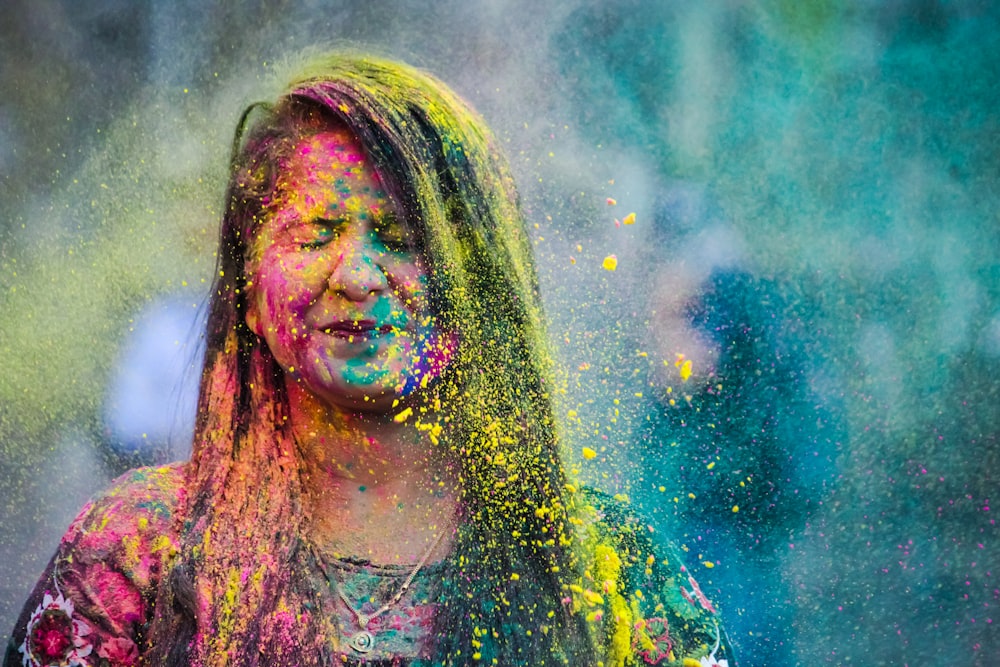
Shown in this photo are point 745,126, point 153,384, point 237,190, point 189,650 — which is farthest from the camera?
point 745,126

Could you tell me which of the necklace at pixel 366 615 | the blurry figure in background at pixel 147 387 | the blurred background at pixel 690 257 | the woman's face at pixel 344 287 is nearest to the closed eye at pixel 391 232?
the woman's face at pixel 344 287

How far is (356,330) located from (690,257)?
94 centimetres

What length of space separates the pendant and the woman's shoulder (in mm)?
255

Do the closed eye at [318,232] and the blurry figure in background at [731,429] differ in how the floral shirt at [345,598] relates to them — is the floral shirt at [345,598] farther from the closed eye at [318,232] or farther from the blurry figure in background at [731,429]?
the blurry figure in background at [731,429]

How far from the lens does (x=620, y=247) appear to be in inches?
84.2

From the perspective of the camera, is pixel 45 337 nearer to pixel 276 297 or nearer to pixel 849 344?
pixel 276 297

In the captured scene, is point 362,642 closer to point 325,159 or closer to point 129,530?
point 129,530

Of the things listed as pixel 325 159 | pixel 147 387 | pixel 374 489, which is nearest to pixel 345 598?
pixel 374 489

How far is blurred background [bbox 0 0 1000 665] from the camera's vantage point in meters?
2.10

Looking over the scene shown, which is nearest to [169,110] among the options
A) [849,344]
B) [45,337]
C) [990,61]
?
[45,337]

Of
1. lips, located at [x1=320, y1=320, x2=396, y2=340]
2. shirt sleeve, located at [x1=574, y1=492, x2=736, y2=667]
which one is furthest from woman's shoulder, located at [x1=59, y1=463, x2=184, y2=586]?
shirt sleeve, located at [x1=574, y1=492, x2=736, y2=667]

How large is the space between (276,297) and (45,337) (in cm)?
86

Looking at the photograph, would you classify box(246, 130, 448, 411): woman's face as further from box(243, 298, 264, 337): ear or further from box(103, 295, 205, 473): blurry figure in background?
box(103, 295, 205, 473): blurry figure in background

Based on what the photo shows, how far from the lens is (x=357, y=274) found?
55.5 inches
